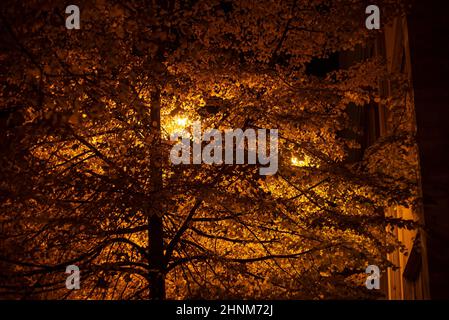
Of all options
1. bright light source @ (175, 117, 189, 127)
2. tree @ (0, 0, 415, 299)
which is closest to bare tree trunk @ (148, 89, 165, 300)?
tree @ (0, 0, 415, 299)

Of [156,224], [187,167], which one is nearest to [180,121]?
[187,167]

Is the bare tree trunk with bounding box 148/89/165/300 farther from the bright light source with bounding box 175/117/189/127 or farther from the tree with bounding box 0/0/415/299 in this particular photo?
Answer: the bright light source with bounding box 175/117/189/127

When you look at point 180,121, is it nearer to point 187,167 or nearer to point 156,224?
point 187,167

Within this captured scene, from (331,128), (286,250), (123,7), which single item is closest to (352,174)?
(331,128)

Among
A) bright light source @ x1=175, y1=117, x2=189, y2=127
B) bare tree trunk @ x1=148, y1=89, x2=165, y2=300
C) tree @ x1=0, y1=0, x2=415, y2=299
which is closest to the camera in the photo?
tree @ x1=0, y1=0, x2=415, y2=299

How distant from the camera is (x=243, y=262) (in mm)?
8375

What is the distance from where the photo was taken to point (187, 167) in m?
8.26

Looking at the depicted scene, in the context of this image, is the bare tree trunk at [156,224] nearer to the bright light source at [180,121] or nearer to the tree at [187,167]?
the tree at [187,167]

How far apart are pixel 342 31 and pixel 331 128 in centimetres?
166

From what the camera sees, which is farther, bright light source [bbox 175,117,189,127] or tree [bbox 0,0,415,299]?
bright light source [bbox 175,117,189,127]

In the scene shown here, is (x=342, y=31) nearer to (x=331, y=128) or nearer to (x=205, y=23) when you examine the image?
(x=331, y=128)

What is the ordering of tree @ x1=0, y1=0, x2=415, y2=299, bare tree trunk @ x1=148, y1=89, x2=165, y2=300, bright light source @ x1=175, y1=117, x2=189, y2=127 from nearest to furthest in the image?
tree @ x1=0, y1=0, x2=415, y2=299
bare tree trunk @ x1=148, y1=89, x2=165, y2=300
bright light source @ x1=175, y1=117, x2=189, y2=127

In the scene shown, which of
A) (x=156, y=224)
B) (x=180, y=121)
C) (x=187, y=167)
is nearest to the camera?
(x=187, y=167)

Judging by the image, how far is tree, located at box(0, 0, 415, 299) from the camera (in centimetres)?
717
